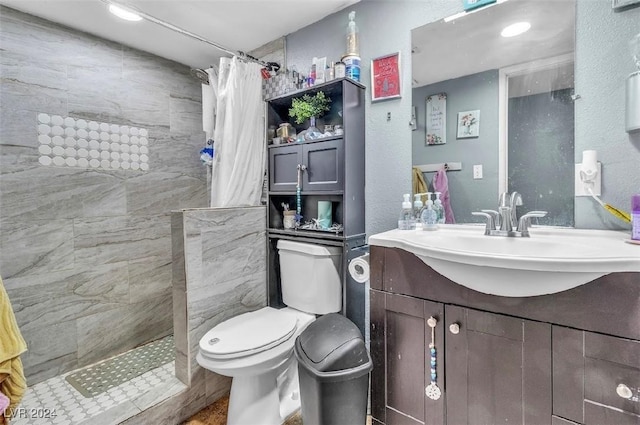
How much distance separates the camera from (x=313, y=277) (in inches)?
66.3

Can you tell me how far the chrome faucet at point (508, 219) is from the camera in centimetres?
121

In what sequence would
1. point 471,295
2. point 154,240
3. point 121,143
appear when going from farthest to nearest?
point 154,240 → point 121,143 → point 471,295

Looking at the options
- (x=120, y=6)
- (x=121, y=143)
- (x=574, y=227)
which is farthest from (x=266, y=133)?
(x=574, y=227)

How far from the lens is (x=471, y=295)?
1.03 meters

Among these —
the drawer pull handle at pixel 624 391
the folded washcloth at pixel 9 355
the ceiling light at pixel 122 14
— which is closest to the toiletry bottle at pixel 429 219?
the drawer pull handle at pixel 624 391

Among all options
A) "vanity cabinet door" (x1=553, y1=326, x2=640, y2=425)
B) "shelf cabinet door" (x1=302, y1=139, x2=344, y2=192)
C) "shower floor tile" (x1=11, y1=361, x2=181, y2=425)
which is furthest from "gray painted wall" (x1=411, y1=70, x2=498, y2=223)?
"shower floor tile" (x1=11, y1=361, x2=181, y2=425)

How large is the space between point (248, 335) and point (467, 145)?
1.36m

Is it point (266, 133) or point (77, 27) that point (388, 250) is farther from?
point (77, 27)

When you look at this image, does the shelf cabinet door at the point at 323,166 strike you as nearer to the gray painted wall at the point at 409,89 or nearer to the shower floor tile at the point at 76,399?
the gray painted wall at the point at 409,89

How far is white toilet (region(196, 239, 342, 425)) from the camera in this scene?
1.34 m

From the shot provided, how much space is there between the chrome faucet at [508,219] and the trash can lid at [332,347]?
2.32ft

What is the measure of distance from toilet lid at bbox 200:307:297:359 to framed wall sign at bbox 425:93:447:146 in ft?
3.81

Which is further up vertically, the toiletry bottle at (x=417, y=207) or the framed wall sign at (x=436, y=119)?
the framed wall sign at (x=436, y=119)

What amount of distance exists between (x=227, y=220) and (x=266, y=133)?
0.60 meters
